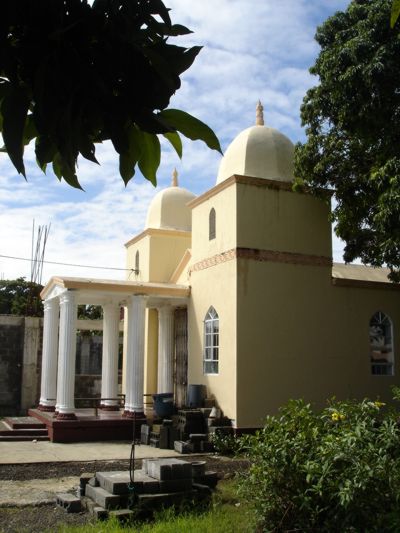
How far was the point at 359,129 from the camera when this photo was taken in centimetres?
1233

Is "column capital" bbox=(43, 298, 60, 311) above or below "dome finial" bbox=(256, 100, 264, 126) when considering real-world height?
below

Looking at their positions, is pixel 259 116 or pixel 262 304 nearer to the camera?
pixel 262 304

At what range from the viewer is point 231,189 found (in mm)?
14938

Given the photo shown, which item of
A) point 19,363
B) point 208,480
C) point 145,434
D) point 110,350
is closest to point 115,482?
point 208,480

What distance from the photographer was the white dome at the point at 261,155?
15.6 m

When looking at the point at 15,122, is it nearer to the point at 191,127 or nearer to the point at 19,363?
the point at 191,127

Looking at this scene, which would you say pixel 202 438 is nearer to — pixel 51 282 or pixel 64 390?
pixel 64 390

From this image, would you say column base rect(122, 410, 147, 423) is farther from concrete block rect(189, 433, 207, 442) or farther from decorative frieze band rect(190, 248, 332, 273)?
decorative frieze band rect(190, 248, 332, 273)

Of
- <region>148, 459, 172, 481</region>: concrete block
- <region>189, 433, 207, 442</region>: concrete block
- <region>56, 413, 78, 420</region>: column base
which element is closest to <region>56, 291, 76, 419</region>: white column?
<region>56, 413, 78, 420</region>: column base

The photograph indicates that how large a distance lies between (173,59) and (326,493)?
486cm

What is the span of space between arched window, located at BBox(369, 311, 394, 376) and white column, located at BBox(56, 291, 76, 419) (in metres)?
7.61

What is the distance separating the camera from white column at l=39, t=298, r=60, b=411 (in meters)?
17.4

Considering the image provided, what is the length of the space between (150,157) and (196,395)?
536 inches

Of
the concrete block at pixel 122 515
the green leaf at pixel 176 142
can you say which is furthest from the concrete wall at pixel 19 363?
the green leaf at pixel 176 142
